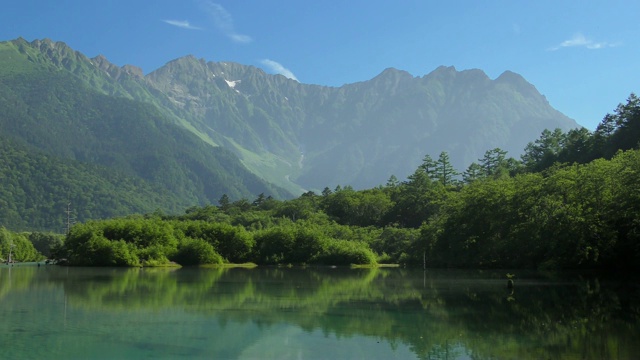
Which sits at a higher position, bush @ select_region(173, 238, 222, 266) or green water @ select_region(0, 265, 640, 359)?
bush @ select_region(173, 238, 222, 266)

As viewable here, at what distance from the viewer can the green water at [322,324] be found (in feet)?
53.3

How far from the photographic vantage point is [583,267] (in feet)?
167

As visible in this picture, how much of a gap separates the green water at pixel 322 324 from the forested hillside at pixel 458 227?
51.3ft

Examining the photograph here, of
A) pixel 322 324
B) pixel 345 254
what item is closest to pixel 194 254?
pixel 345 254

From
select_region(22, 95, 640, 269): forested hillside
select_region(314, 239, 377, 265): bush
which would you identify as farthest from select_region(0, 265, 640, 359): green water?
select_region(314, 239, 377, 265): bush


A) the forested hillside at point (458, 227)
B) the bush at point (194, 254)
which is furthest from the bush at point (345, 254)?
the bush at point (194, 254)

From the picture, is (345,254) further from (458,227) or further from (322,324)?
(322,324)

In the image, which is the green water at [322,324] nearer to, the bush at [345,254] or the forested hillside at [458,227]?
the forested hillside at [458,227]

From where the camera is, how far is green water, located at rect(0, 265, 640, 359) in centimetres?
1623

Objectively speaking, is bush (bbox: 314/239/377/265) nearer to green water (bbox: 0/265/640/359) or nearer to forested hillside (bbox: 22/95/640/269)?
forested hillside (bbox: 22/95/640/269)

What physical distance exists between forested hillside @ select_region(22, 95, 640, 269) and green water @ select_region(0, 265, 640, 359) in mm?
15638

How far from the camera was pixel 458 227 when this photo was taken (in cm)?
6944

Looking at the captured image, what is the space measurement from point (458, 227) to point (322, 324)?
50763 millimetres

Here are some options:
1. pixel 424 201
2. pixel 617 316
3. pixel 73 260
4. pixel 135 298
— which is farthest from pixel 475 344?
pixel 424 201
